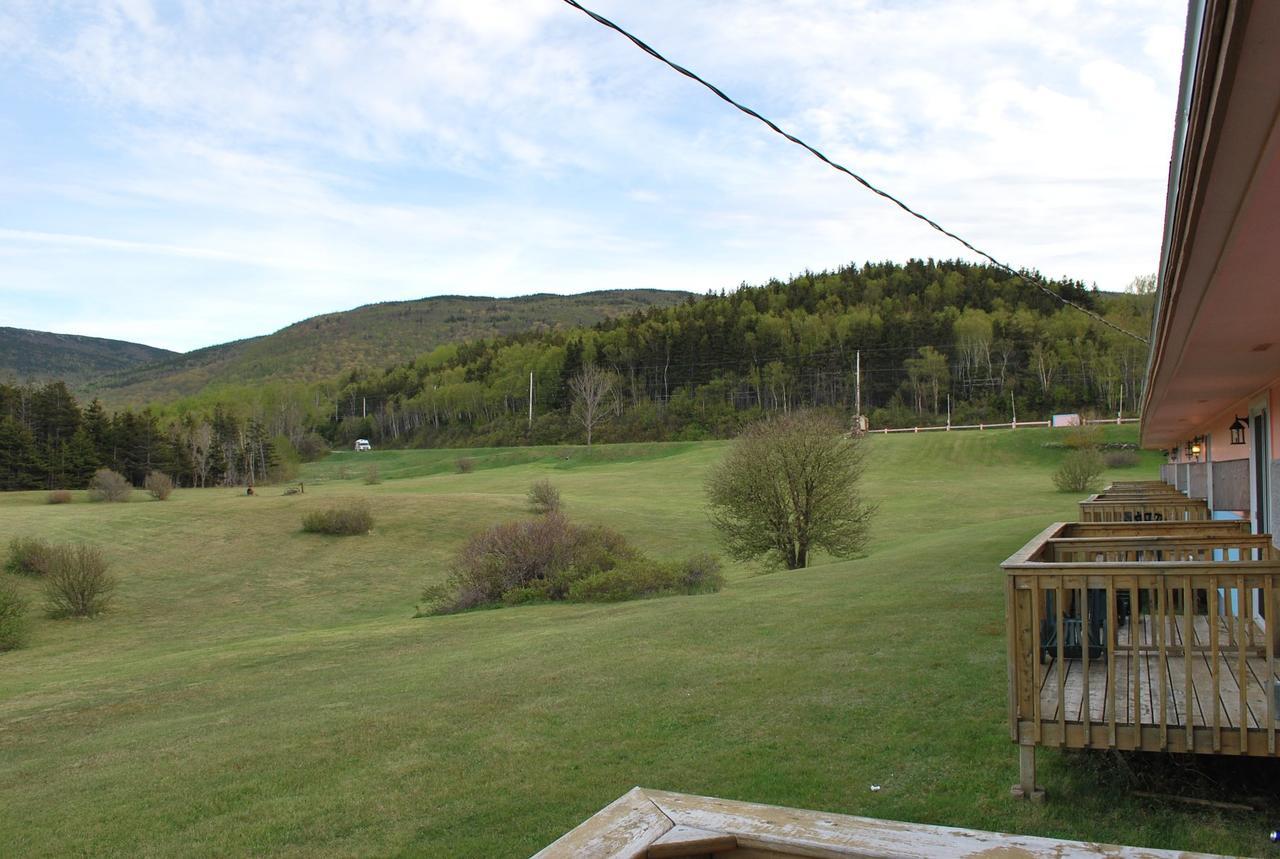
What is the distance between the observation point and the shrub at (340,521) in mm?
37875

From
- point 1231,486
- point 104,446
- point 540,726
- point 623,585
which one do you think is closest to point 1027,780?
point 540,726

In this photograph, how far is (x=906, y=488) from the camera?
1961 inches

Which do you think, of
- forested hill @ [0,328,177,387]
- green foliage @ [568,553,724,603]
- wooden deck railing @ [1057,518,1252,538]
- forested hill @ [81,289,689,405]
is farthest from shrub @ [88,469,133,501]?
forested hill @ [0,328,177,387]

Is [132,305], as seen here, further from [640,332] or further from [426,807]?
[640,332]

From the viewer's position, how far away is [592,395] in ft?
294

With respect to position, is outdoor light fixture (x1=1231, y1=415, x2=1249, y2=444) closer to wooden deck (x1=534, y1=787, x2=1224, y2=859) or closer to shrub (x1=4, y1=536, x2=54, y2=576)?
wooden deck (x1=534, y1=787, x2=1224, y2=859)

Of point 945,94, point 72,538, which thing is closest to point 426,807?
point 945,94

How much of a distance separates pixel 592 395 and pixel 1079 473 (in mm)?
55083

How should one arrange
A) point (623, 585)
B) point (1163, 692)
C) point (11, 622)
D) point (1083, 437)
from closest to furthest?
point (1163, 692) < point (623, 585) < point (11, 622) < point (1083, 437)

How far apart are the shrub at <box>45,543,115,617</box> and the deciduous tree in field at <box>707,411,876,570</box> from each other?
62.4ft

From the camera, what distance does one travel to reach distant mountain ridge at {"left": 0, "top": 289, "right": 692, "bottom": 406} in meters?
149

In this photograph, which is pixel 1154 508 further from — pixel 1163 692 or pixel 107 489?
pixel 107 489

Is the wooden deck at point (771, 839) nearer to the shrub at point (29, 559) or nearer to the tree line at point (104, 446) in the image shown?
the shrub at point (29, 559)

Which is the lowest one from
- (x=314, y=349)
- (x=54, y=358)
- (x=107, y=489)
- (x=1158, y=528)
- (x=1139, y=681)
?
(x=107, y=489)
